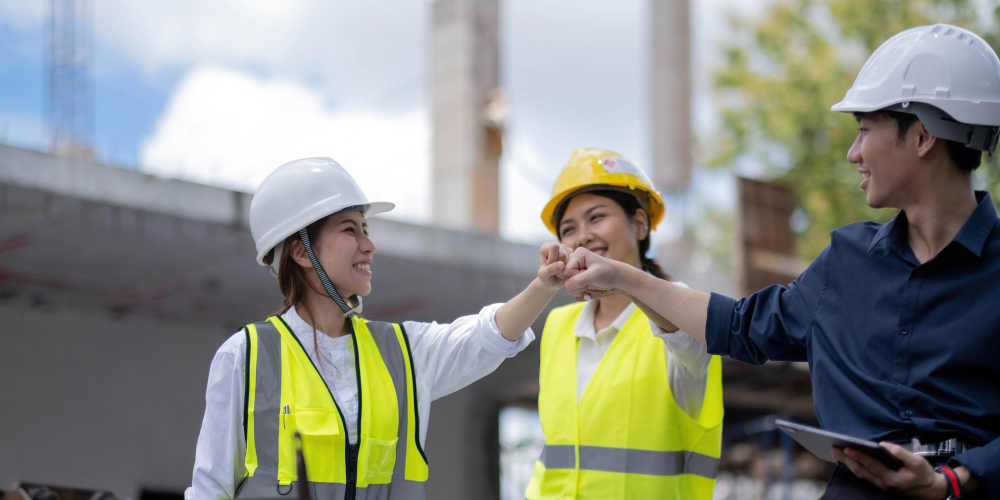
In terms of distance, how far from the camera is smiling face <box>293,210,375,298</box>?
11.1 ft

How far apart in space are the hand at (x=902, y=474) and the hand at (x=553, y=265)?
1.22 meters

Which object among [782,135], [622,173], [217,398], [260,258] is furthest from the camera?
[782,135]

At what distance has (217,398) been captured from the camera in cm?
307

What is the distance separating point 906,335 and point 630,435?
146cm

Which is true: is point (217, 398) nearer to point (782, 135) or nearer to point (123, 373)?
point (123, 373)

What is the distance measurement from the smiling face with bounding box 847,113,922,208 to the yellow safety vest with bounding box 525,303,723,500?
1257 millimetres

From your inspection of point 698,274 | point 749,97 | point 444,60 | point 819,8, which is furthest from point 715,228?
point 698,274

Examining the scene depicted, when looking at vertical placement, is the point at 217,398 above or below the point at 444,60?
below

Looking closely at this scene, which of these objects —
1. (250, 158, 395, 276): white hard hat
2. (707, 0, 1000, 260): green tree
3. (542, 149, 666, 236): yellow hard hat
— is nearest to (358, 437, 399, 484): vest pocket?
(250, 158, 395, 276): white hard hat

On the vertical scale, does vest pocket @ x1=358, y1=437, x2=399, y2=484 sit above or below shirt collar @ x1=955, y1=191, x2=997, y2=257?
below

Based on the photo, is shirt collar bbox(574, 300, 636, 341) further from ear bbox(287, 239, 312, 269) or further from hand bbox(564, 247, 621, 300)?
ear bbox(287, 239, 312, 269)

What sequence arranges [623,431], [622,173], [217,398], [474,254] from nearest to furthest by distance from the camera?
[217,398], [623,431], [622,173], [474,254]

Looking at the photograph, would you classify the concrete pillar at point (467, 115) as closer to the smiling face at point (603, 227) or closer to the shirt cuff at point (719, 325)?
the smiling face at point (603, 227)

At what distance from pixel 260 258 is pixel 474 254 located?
232 inches
